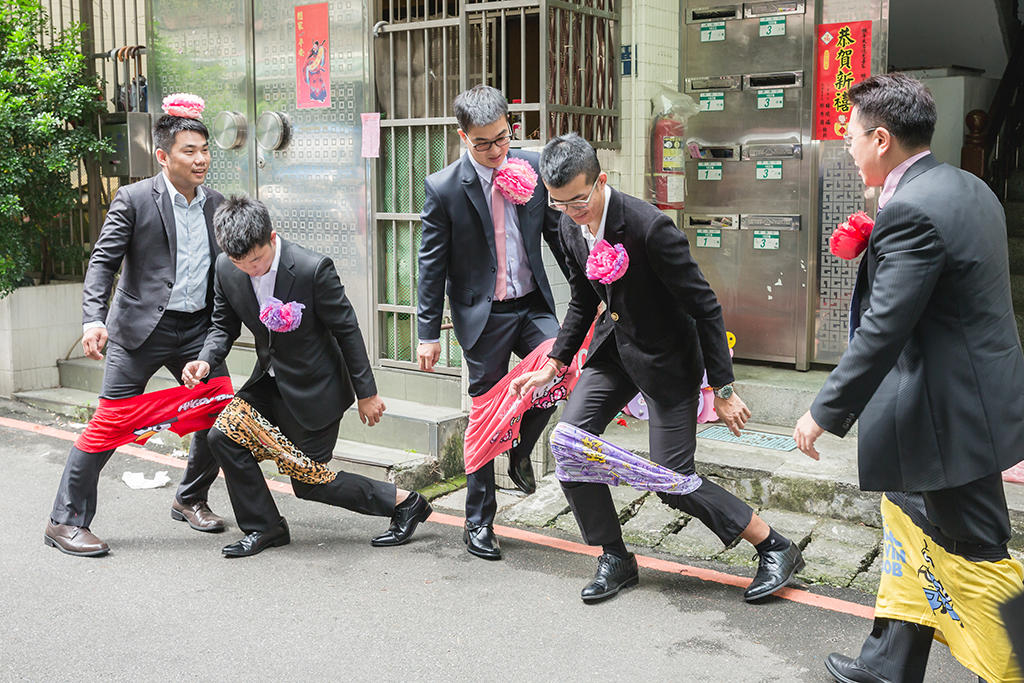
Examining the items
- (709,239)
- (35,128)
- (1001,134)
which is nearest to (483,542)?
(709,239)

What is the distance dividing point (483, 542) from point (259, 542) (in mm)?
1121

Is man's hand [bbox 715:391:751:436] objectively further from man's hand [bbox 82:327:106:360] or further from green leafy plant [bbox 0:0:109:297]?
green leafy plant [bbox 0:0:109:297]

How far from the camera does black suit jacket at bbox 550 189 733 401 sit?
14.2 ft

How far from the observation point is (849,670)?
3.83 meters

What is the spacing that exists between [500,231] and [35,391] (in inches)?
214

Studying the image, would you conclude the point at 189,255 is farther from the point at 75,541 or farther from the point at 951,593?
the point at 951,593

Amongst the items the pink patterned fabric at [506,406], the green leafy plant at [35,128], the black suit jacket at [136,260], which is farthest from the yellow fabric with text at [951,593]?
the green leafy plant at [35,128]

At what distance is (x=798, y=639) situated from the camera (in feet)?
14.1

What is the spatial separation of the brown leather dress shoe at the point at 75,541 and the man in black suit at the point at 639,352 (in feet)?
7.54

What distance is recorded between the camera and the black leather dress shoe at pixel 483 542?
5.28 metres

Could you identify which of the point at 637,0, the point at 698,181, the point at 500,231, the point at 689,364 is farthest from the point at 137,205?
the point at 698,181

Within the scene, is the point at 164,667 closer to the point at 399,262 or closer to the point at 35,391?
the point at 399,262

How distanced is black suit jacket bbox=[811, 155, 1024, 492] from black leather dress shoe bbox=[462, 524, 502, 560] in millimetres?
2297

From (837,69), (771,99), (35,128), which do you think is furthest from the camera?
(35,128)
